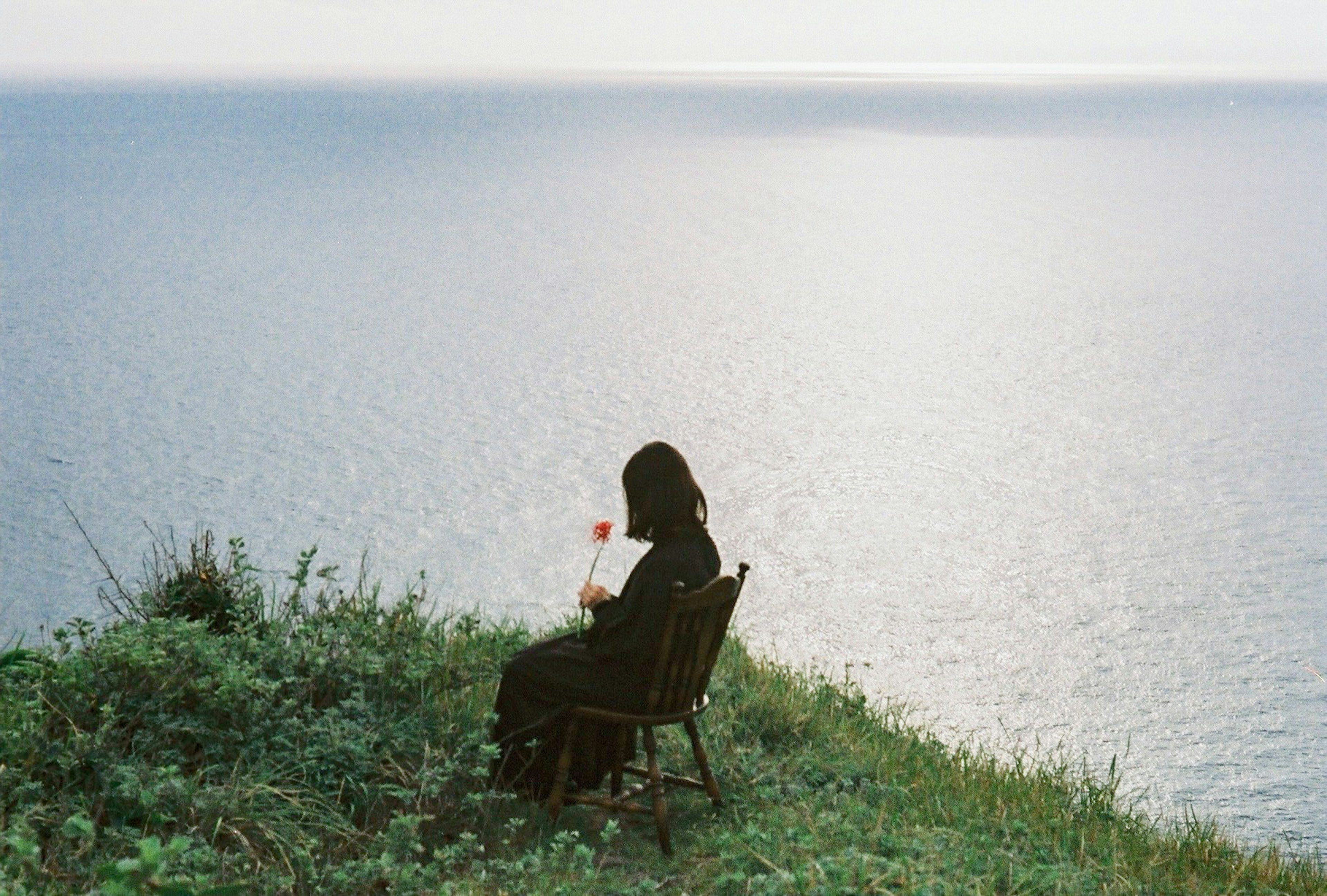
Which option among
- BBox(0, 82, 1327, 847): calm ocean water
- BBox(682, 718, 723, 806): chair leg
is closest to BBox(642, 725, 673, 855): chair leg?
BBox(682, 718, 723, 806): chair leg

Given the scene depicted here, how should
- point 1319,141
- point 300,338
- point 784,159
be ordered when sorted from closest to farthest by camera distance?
point 300,338
point 784,159
point 1319,141

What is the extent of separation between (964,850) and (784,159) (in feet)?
190

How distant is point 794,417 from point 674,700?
14704 mm

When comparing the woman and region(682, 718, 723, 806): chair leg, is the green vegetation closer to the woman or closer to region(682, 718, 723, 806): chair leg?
region(682, 718, 723, 806): chair leg

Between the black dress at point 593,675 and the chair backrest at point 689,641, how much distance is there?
93 millimetres

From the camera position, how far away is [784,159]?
60.5 meters

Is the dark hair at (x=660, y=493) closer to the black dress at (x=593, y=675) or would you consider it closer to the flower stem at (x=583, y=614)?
the black dress at (x=593, y=675)

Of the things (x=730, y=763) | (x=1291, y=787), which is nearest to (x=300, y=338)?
(x=1291, y=787)

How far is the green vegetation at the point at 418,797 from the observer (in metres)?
4.17

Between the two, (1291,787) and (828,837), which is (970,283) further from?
(828,837)

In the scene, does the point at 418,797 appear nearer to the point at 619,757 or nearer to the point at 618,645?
the point at 619,757

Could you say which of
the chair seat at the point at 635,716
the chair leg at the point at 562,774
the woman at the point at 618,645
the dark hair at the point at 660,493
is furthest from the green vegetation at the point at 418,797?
the dark hair at the point at 660,493

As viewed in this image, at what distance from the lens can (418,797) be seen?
475 cm

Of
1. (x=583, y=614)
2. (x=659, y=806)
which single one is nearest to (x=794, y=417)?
(x=583, y=614)
